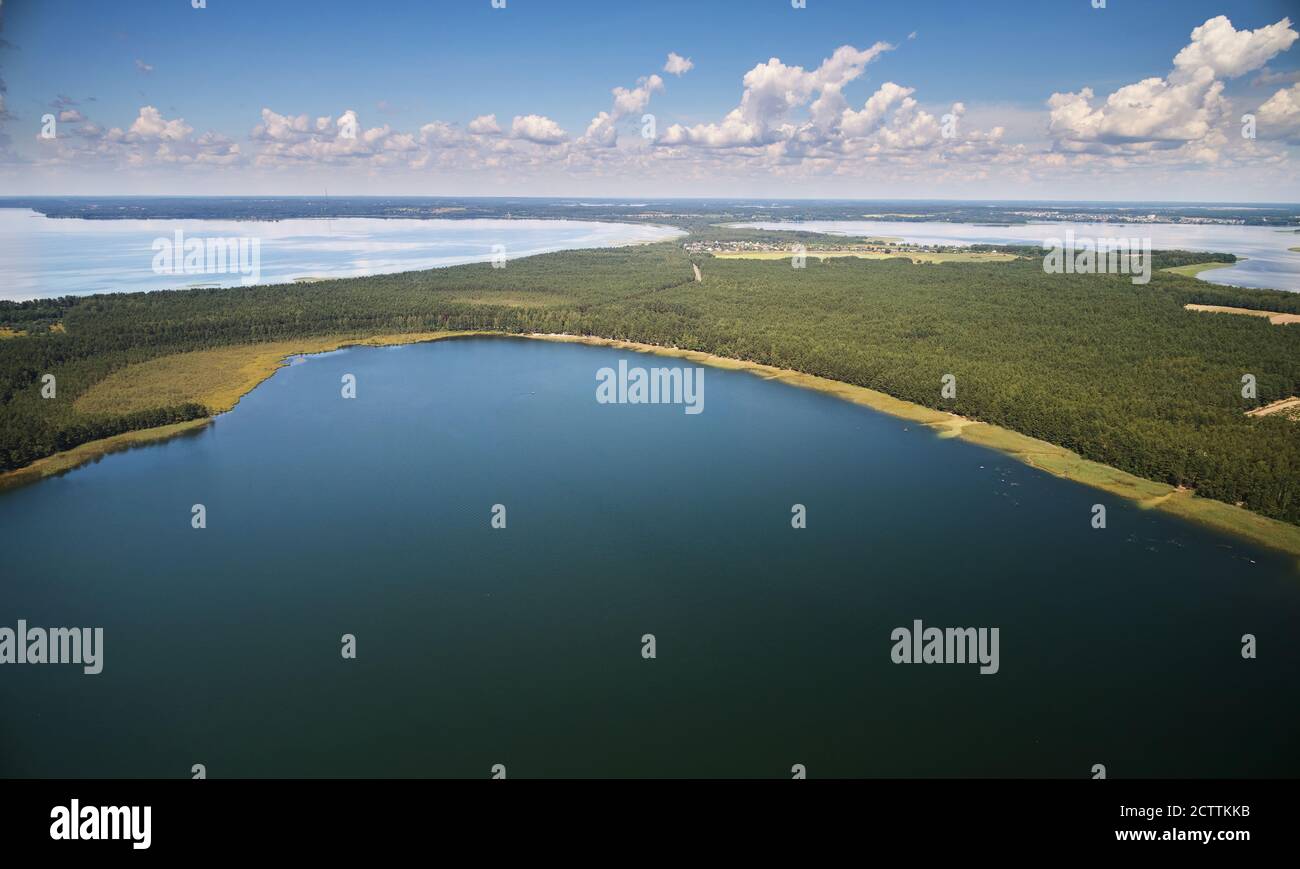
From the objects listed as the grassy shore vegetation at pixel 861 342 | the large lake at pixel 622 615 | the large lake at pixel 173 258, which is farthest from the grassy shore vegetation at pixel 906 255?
the large lake at pixel 622 615

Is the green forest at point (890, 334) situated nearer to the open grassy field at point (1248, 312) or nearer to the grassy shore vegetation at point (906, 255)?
the open grassy field at point (1248, 312)

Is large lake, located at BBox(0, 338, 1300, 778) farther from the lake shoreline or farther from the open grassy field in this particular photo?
the open grassy field

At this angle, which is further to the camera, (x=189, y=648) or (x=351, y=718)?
(x=189, y=648)
